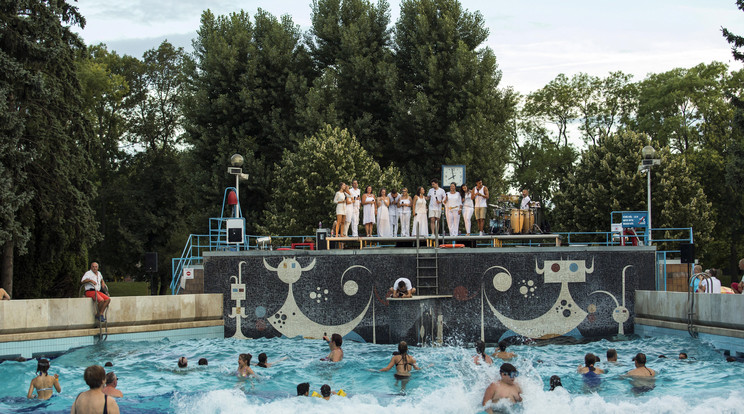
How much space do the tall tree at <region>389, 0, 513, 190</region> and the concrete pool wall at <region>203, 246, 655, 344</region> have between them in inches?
776

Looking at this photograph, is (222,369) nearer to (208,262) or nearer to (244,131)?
(208,262)

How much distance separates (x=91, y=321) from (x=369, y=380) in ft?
26.1

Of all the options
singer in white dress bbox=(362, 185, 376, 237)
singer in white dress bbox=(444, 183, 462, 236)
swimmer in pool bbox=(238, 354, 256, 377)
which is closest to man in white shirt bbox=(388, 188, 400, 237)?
singer in white dress bbox=(362, 185, 376, 237)

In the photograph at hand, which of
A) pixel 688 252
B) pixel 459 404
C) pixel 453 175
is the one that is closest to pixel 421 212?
pixel 453 175

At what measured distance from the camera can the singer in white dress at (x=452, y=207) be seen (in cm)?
2531

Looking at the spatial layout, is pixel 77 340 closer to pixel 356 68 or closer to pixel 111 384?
pixel 111 384

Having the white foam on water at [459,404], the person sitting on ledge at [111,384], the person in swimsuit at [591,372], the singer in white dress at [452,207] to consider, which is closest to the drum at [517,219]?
the singer in white dress at [452,207]

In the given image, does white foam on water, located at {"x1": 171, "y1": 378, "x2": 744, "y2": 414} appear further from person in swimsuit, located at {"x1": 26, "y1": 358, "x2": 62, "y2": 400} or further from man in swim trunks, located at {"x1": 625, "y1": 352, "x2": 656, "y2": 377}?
person in swimsuit, located at {"x1": 26, "y1": 358, "x2": 62, "y2": 400}

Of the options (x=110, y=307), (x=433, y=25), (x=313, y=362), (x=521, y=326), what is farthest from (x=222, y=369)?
(x=433, y=25)

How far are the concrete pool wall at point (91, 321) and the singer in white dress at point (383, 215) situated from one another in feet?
19.1

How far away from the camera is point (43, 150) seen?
105 ft

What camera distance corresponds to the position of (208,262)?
23.6 m

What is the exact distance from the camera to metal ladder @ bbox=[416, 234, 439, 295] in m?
22.8

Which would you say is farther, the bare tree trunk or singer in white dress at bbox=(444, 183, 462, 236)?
the bare tree trunk
